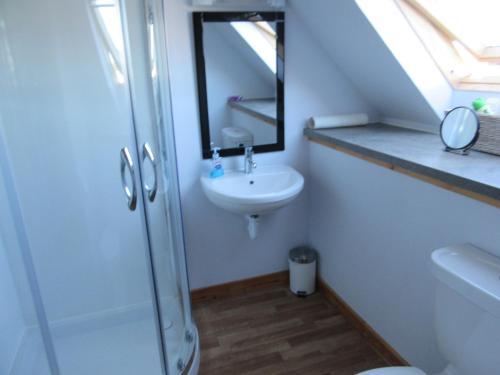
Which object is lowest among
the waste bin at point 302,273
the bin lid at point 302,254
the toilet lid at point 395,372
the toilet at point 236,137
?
the waste bin at point 302,273

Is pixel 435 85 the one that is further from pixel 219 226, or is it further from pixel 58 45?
pixel 58 45

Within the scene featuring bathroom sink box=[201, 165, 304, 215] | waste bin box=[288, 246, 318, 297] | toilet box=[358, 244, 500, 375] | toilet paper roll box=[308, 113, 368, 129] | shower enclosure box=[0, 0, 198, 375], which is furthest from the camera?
waste bin box=[288, 246, 318, 297]

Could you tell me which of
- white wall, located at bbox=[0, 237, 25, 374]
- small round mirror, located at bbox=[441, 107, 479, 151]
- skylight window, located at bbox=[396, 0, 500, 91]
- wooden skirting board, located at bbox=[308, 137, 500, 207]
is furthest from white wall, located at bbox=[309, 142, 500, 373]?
white wall, located at bbox=[0, 237, 25, 374]

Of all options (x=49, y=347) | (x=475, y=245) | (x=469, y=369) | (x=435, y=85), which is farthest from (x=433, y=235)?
(x=49, y=347)

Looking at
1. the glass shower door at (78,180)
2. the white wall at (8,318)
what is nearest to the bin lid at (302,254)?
the glass shower door at (78,180)

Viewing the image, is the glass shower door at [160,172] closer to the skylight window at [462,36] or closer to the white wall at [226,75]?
the white wall at [226,75]

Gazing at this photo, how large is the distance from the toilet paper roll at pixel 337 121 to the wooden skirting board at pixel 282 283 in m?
1.03

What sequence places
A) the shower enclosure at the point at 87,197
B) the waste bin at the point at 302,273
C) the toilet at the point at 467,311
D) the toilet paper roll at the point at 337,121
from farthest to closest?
the waste bin at the point at 302,273 < the toilet paper roll at the point at 337,121 < the shower enclosure at the point at 87,197 < the toilet at the point at 467,311

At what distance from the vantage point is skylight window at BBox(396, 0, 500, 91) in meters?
1.79

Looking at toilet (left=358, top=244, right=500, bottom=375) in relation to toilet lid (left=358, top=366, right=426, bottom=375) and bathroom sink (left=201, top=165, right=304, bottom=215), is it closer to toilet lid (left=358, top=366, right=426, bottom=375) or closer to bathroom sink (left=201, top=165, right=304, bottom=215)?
toilet lid (left=358, top=366, right=426, bottom=375)

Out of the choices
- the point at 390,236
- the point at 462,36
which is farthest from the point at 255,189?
the point at 462,36

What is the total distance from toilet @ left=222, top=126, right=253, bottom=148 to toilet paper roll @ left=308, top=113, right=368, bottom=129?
40cm

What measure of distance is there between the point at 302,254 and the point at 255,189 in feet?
2.12

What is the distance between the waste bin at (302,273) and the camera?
243 centimetres
